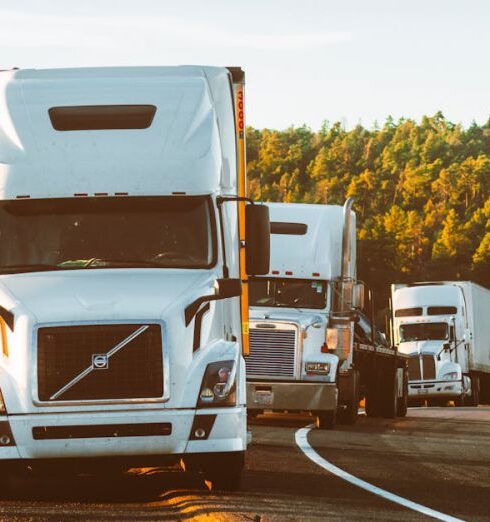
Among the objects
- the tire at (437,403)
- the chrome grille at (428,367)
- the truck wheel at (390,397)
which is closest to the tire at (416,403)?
the tire at (437,403)

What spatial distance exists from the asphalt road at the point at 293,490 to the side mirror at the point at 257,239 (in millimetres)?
1971

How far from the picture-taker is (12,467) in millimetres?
12297

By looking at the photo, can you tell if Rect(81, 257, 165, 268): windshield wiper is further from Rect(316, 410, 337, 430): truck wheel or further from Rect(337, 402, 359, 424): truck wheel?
Rect(337, 402, 359, 424): truck wheel

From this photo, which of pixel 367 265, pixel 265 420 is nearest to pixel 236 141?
pixel 265 420

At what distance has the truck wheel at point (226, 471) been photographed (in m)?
12.6

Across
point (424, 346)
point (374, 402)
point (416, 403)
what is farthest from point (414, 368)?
point (374, 402)

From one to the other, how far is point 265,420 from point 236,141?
15300 mm

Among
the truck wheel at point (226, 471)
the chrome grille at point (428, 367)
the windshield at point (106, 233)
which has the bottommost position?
the chrome grille at point (428, 367)

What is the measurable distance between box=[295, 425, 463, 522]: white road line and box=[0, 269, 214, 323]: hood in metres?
2.36

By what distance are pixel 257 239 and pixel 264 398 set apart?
488 inches

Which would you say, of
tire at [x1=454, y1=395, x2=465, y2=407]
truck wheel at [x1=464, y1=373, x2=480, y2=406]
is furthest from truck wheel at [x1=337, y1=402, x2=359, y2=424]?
truck wheel at [x1=464, y1=373, x2=480, y2=406]

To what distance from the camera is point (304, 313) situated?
2630 centimetres

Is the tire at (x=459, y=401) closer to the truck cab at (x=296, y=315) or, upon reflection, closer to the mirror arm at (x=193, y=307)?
the truck cab at (x=296, y=315)

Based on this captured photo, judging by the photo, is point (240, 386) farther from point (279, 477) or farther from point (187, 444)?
point (279, 477)
